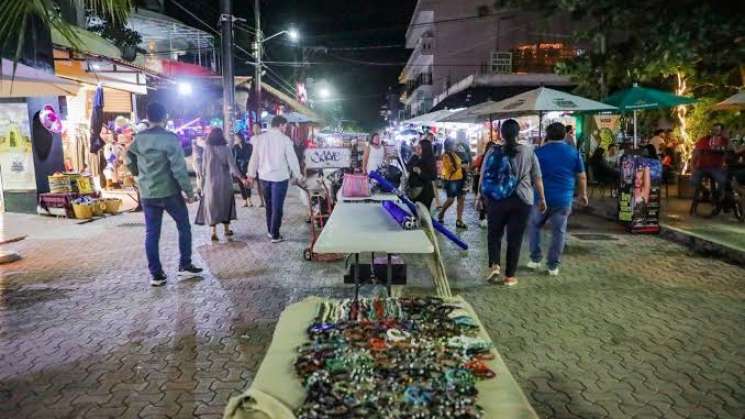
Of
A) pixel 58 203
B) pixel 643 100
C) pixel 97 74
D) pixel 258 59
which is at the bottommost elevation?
pixel 58 203

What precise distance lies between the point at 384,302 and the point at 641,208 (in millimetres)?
8162

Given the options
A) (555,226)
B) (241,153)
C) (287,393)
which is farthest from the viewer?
(241,153)

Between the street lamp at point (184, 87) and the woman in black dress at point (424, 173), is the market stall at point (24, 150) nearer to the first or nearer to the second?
the street lamp at point (184, 87)

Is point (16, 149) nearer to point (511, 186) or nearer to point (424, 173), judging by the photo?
point (424, 173)

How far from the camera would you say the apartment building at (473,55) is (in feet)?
82.9

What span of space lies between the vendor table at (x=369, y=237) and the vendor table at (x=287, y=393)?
0.81 m

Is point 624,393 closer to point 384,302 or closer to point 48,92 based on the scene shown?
point 384,302

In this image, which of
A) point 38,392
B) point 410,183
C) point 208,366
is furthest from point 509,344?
point 410,183

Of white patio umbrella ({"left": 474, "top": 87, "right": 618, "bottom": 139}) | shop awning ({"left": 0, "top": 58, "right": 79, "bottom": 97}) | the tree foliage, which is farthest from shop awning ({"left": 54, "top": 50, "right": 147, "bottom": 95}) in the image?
the tree foliage

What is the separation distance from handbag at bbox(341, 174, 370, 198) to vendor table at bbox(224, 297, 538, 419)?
13.3ft

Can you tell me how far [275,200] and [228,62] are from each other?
364 inches

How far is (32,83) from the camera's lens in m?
7.30

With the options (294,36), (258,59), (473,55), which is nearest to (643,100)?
(258,59)

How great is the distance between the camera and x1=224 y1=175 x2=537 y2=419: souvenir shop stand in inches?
89.5
